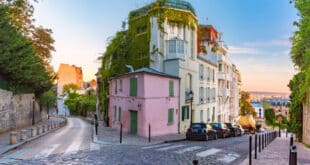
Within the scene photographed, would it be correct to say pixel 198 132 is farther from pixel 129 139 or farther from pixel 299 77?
pixel 299 77

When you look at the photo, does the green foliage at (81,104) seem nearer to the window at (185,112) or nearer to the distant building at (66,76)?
the distant building at (66,76)

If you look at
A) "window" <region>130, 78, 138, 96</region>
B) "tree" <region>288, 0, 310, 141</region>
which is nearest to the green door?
"window" <region>130, 78, 138, 96</region>

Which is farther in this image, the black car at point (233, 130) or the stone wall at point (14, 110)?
the black car at point (233, 130)

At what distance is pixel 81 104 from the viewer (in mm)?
70438

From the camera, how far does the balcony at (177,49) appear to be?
30.8 meters

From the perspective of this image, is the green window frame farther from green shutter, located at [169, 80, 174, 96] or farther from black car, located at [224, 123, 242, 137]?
black car, located at [224, 123, 242, 137]

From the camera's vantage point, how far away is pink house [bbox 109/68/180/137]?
23672mm

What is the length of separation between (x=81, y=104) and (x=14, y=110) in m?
43.1

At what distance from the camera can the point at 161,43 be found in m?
31.5

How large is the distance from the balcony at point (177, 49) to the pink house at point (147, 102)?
124 inches

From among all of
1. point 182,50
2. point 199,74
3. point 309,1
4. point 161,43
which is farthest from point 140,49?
point 309,1

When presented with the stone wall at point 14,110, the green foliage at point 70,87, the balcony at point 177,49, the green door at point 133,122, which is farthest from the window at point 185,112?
the green foliage at point 70,87

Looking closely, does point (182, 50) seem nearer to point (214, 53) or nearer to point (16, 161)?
point (214, 53)

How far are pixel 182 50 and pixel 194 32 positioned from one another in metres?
4.40
